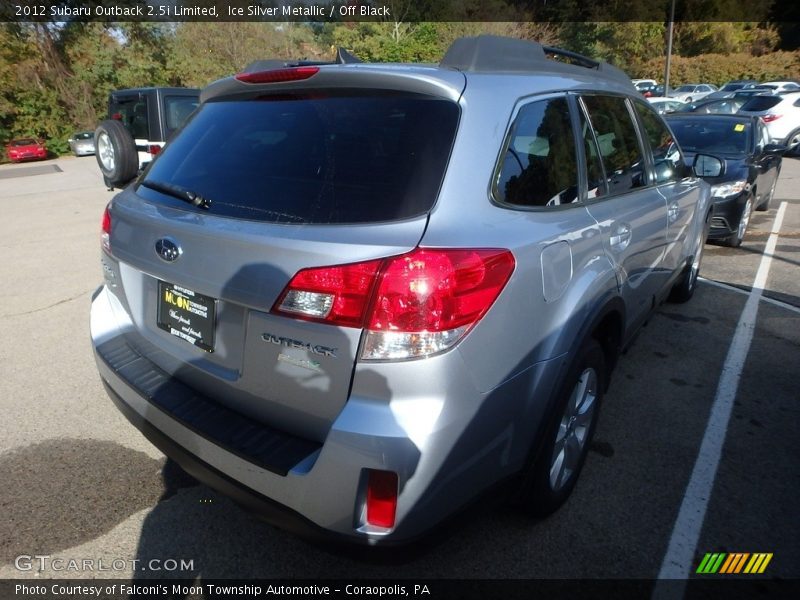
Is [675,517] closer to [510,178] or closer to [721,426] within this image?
[721,426]

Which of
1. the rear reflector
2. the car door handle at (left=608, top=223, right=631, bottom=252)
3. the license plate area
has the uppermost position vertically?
the car door handle at (left=608, top=223, right=631, bottom=252)

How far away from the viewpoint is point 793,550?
2402 millimetres

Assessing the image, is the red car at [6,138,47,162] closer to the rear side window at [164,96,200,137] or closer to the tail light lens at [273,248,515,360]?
the rear side window at [164,96,200,137]

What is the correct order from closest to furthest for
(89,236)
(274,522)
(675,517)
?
(274,522) → (675,517) → (89,236)

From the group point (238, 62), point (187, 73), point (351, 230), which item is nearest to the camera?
point (351, 230)

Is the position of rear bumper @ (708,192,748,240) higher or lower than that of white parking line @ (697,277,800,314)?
higher

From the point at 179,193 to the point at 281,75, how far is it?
0.61 m

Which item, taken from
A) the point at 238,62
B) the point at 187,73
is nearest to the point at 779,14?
the point at 238,62

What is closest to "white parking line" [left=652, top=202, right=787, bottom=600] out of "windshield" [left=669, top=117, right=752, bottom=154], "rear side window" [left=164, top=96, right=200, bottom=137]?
"windshield" [left=669, top=117, right=752, bottom=154]

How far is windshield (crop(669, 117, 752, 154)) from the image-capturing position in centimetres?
779

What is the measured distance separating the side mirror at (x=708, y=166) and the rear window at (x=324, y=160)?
11.2ft

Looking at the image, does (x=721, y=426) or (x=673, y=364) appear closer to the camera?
(x=721, y=426)

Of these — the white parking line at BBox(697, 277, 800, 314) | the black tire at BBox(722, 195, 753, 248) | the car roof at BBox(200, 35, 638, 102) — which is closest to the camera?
the car roof at BBox(200, 35, 638, 102)

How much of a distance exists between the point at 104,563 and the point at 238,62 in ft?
114
